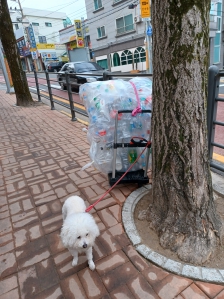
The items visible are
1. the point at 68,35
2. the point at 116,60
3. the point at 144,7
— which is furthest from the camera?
the point at 68,35

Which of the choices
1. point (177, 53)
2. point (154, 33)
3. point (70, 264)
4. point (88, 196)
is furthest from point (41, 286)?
point (154, 33)

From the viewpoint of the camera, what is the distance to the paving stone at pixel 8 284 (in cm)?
155

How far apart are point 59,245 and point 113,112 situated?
4.58 feet

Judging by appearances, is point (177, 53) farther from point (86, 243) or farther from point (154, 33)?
point (86, 243)

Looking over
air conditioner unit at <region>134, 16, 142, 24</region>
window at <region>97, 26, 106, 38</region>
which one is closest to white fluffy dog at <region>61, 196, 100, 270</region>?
air conditioner unit at <region>134, 16, 142, 24</region>

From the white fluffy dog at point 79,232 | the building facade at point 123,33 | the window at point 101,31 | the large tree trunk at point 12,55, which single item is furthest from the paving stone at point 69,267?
the window at point 101,31

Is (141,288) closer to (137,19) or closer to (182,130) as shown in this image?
(182,130)

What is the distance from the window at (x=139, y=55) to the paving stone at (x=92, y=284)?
20082 mm

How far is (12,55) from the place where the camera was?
7.42 metres

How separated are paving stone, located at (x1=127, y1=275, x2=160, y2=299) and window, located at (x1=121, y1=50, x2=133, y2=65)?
838 inches

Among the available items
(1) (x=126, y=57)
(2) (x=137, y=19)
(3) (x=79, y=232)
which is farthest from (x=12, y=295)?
(1) (x=126, y=57)

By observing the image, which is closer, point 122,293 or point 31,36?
point 122,293

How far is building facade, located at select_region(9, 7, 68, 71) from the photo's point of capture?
129 feet

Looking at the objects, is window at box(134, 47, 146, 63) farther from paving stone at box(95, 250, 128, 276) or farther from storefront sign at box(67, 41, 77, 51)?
paving stone at box(95, 250, 128, 276)
